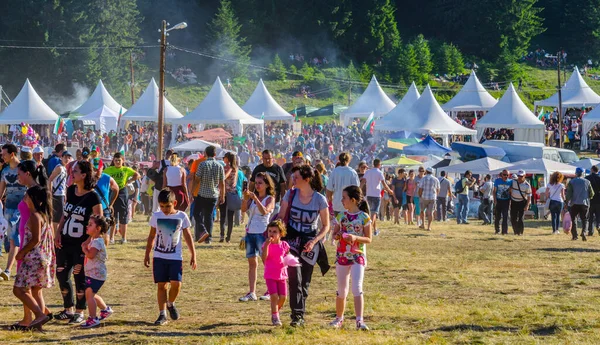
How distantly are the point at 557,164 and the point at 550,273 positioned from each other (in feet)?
→ 57.2

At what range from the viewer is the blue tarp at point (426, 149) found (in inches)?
1425

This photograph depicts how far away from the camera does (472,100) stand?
2201 inches

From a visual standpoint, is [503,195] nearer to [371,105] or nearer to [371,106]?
[371,106]

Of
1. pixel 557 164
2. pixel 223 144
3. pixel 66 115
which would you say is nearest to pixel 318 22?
pixel 66 115

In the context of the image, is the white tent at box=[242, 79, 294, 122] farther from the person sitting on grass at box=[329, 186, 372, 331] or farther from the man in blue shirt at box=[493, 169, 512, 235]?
the person sitting on grass at box=[329, 186, 372, 331]

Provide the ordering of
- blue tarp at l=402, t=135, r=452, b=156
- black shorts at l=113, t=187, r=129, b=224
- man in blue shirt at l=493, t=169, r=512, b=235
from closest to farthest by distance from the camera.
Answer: black shorts at l=113, t=187, r=129, b=224
man in blue shirt at l=493, t=169, r=512, b=235
blue tarp at l=402, t=135, r=452, b=156

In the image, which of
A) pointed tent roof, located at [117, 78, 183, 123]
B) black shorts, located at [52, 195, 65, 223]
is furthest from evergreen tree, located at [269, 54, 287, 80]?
black shorts, located at [52, 195, 65, 223]

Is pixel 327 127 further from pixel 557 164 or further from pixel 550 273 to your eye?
pixel 550 273

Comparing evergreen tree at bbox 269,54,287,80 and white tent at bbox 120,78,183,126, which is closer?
white tent at bbox 120,78,183,126

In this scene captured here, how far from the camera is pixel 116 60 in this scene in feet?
232

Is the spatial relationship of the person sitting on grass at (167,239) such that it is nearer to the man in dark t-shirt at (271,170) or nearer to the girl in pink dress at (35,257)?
the girl in pink dress at (35,257)

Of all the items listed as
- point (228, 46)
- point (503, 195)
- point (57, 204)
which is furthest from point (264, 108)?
point (57, 204)

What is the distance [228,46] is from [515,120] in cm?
3245

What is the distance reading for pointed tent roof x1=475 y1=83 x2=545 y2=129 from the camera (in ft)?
151
